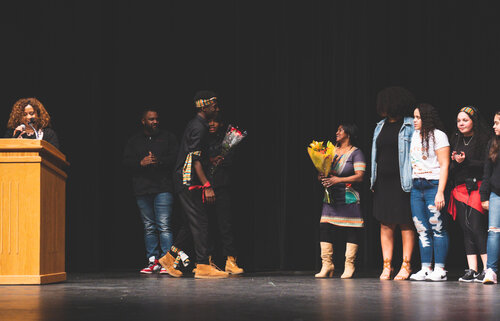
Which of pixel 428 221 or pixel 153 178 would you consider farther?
pixel 153 178

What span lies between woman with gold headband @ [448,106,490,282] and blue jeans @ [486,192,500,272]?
0.53 ft

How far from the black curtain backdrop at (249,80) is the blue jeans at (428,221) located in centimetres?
156

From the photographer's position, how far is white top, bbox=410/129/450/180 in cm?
516

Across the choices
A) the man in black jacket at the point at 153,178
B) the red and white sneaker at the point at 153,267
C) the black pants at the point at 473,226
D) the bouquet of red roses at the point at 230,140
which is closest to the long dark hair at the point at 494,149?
the black pants at the point at 473,226

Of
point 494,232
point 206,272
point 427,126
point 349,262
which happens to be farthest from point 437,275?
point 206,272

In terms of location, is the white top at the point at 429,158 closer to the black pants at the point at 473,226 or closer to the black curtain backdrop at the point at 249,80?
the black pants at the point at 473,226

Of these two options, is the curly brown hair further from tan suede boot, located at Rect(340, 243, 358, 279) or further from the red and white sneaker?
tan suede boot, located at Rect(340, 243, 358, 279)

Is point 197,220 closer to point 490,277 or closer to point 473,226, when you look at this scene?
point 473,226

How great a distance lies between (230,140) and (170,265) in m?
1.12

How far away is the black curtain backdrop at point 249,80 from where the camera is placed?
672 cm

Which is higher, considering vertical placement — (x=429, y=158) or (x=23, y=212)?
(x=429, y=158)

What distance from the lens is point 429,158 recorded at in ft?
17.0

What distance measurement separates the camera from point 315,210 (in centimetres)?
679

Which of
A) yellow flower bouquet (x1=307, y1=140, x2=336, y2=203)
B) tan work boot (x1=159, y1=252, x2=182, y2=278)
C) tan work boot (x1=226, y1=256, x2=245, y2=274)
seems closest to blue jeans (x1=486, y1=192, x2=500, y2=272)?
yellow flower bouquet (x1=307, y1=140, x2=336, y2=203)
